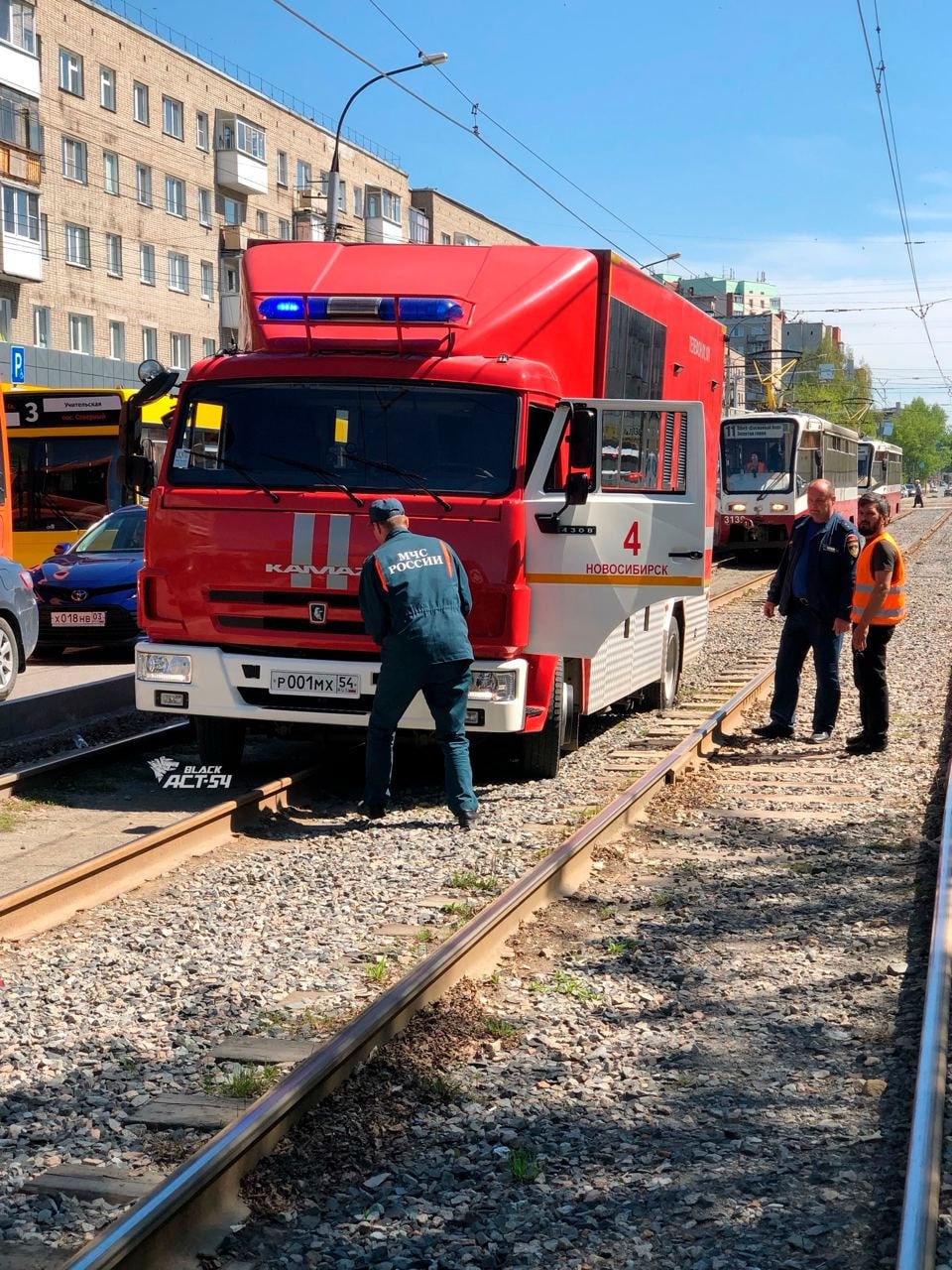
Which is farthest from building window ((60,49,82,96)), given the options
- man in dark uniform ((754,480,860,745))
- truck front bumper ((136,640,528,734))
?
truck front bumper ((136,640,528,734))

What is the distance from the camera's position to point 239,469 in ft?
29.7

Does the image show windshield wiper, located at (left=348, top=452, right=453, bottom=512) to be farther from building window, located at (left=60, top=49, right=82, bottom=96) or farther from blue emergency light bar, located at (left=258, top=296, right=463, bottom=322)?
building window, located at (left=60, top=49, right=82, bottom=96)

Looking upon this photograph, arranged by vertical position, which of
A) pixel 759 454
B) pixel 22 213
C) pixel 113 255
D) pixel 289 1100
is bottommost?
pixel 289 1100

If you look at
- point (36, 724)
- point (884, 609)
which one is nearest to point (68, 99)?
point (36, 724)

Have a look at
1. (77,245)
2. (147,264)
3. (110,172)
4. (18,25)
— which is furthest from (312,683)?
(147,264)

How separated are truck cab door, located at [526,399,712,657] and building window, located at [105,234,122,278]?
125 feet

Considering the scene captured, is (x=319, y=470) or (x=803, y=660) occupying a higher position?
(x=319, y=470)

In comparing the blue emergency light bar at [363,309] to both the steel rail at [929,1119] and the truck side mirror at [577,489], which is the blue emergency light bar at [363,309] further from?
the steel rail at [929,1119]

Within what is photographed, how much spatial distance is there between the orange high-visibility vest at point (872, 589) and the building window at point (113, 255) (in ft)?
122

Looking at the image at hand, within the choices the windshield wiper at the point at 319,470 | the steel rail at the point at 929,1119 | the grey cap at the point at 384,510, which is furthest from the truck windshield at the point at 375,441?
the steel rail at the point at 929,1119

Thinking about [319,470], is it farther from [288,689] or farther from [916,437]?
[916,437]

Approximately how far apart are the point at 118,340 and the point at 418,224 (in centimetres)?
2449

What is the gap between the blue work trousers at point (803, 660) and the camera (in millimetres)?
11195

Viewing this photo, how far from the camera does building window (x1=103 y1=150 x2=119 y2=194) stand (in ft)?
145
